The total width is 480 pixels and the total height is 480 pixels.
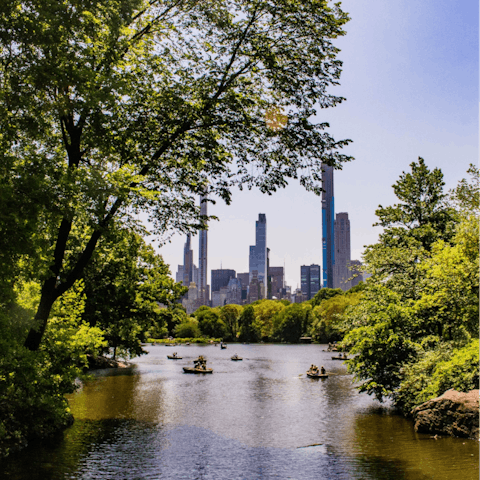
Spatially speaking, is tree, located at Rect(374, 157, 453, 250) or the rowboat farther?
the rowboat

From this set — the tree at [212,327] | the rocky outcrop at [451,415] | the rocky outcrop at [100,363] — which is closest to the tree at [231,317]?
the tree at [212,327]

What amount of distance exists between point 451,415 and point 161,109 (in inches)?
610

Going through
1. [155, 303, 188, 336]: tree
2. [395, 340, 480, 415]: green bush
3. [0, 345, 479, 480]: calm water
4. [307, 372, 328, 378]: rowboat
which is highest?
[155, 303, 188, 336]: tree

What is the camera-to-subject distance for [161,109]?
14602 millimetres

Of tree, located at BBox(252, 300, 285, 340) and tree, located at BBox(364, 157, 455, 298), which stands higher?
tree, located at BBox(364, 157, 455, 298)

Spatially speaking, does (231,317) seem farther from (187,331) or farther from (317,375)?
(317,375)

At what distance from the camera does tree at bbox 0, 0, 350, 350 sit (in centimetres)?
1192

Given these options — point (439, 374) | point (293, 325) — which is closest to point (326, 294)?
point (293, 325)

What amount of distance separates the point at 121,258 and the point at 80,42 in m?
17.2

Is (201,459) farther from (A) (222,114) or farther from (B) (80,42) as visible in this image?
(B) (80,42)

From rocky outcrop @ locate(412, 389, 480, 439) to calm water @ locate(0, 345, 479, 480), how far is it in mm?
593

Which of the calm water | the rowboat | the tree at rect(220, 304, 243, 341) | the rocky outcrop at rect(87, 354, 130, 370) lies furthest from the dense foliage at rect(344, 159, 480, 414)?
the tree at rect(220, 304, 243, 341)

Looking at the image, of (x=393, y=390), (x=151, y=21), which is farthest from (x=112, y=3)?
(x=393, y=390)

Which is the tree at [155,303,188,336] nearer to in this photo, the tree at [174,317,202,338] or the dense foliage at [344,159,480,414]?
the dense foliage at [344,159,480,414]
